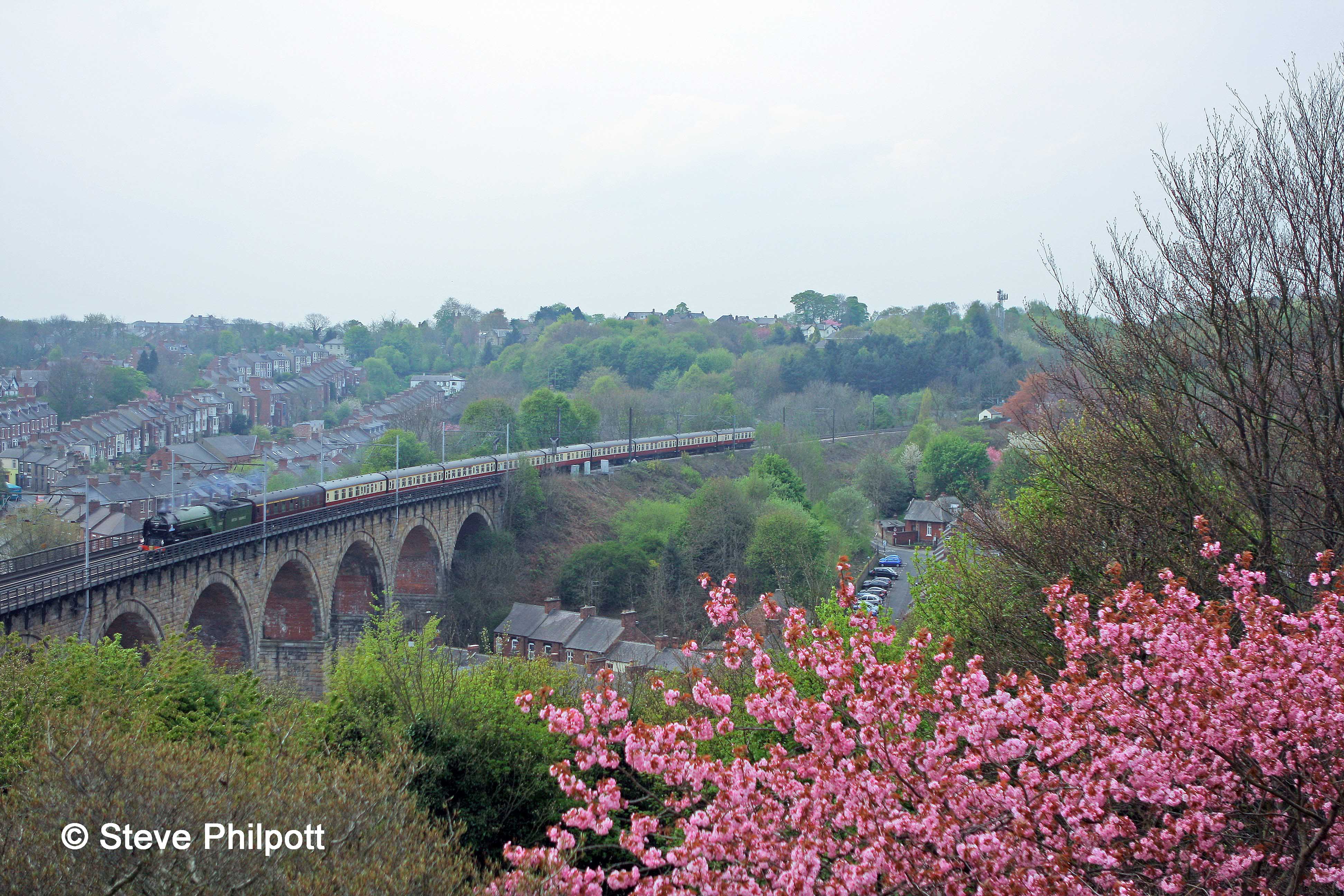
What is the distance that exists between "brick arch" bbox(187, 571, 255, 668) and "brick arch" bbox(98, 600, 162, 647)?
3.32 m

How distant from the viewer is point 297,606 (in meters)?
27.5

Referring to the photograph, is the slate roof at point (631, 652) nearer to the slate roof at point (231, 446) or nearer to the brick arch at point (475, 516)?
the brick arch at point (475, 516)

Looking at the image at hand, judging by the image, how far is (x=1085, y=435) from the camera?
40.2ft

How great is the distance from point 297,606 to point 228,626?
361 centimetres

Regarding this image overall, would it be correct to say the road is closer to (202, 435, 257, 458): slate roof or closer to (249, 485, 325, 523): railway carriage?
(249, 485, 325, 523): railway carriage

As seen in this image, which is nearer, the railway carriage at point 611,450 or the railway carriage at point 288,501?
the railway carriage at point 288,501

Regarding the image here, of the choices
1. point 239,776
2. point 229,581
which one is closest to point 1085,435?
point 239,776

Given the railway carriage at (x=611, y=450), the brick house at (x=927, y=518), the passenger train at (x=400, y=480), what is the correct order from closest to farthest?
the passenger train at (x=400, y=480) → the brick house at (x=927, y=518) → the railway carriage at (x=611, y=450)

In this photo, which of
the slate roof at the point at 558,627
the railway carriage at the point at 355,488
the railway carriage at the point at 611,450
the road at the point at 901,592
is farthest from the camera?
the railway carriage at the point at 611,450

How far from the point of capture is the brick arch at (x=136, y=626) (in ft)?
63.2

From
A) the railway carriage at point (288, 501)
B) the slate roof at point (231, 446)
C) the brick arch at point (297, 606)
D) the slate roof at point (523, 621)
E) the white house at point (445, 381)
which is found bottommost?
the slate roof at point (523, 621)

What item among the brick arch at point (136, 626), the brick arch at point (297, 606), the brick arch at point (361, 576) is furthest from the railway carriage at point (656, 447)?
the brick arch at point (136, 626)

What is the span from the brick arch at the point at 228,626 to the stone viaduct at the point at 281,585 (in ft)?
0.08

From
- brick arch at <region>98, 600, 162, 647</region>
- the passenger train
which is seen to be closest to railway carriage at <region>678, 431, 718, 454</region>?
the passenger train
